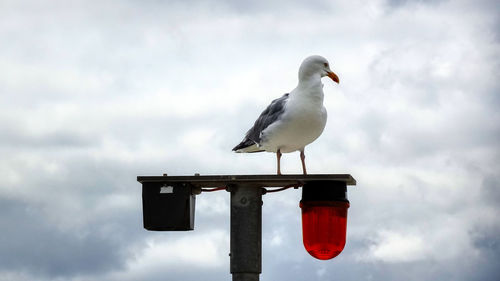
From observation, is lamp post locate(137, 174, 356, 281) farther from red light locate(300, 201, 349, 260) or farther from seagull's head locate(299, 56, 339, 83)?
seagull's head locate(299, 56, 339, 83)

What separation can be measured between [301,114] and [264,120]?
97 cm

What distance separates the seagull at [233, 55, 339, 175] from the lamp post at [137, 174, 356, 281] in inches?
89.8

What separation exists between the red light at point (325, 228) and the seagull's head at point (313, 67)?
110 inches

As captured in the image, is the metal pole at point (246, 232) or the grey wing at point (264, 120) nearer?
the metal pole at point (246, 232)

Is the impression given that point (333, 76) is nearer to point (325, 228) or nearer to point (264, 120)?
point (264, 120)

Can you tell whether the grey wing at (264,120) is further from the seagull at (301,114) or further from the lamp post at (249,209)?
the lamp post at (249,209)

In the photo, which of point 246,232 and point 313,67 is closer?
point 246,232

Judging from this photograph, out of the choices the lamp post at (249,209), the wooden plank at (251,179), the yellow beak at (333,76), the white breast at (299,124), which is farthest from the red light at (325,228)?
the yellow beak at (333,76)

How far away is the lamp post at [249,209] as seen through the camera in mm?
7066

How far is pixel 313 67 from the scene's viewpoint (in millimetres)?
9547

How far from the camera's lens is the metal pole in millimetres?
7020

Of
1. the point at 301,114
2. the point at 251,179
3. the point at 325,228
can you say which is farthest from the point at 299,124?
Answer: the point at 325,228

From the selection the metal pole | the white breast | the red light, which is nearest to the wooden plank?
the metal pole

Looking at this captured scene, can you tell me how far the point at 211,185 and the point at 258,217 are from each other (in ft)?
1.96
